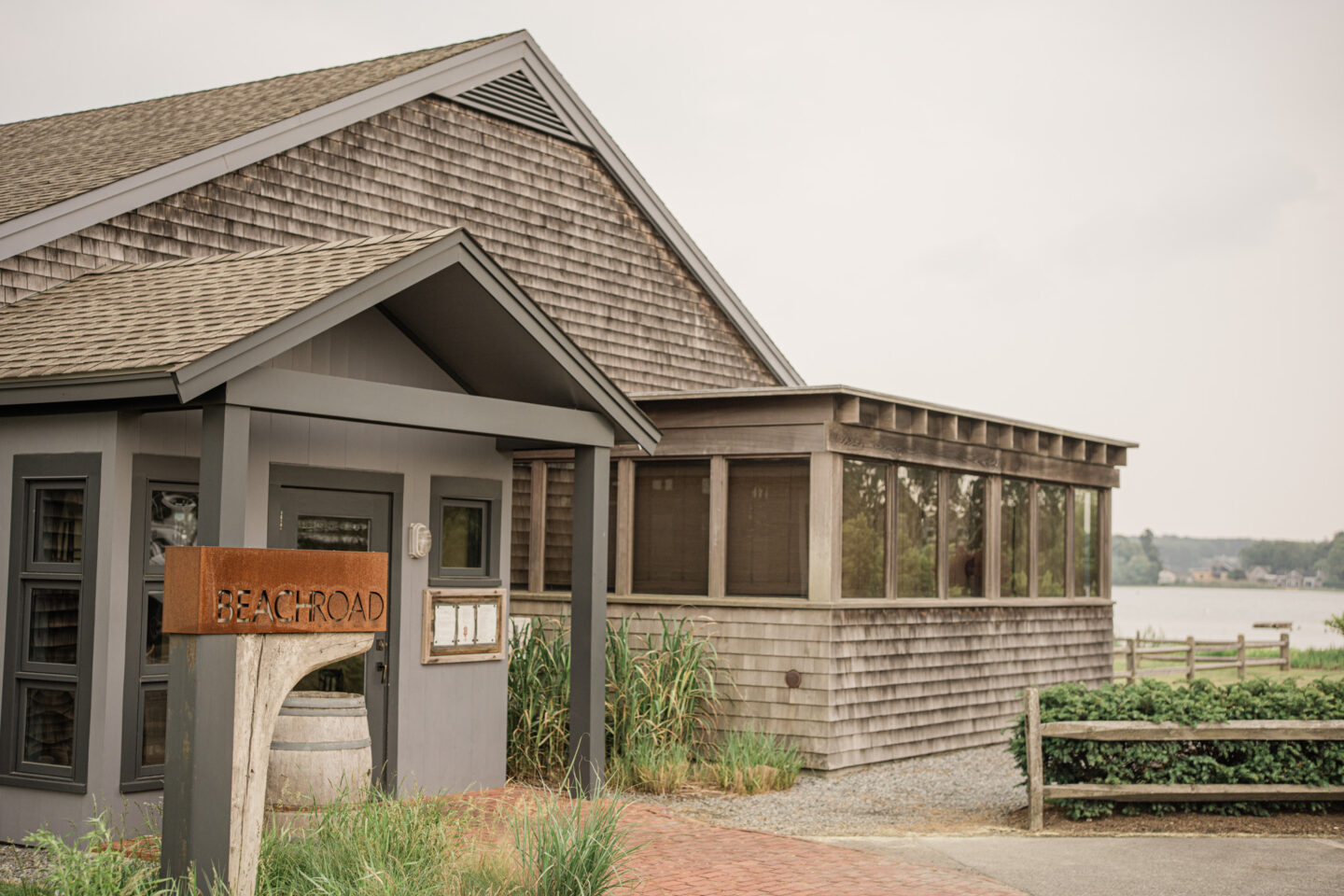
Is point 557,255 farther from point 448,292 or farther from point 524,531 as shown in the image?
point 448,292

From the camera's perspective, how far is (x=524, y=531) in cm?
1395

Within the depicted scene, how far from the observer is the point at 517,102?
15.8 meters

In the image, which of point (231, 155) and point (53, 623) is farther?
point (231, 155)

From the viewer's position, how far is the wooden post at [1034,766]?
31.4ft

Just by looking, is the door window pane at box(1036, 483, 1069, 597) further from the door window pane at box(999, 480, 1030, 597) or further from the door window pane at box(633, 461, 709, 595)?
the door window pane at box(633, 461, 709, 595)

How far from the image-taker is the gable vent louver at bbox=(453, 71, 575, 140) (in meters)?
15.2

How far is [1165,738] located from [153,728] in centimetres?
659

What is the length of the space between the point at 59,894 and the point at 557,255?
10.9m

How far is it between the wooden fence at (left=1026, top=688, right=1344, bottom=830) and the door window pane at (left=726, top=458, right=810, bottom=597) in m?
2.92

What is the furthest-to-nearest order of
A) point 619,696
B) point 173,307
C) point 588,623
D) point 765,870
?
point 619,696
point 588,623
point 173,307
point 765,870

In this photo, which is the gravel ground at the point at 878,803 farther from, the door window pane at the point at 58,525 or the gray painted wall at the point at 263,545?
the door window pane at the point at 58,525

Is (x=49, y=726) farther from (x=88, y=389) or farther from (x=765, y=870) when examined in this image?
(x=765, y=870)

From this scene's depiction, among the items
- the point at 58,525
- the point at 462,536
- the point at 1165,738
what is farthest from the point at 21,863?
the point at 1165,738

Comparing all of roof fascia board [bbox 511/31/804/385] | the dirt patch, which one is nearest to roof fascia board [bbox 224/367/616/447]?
the dirt patch
